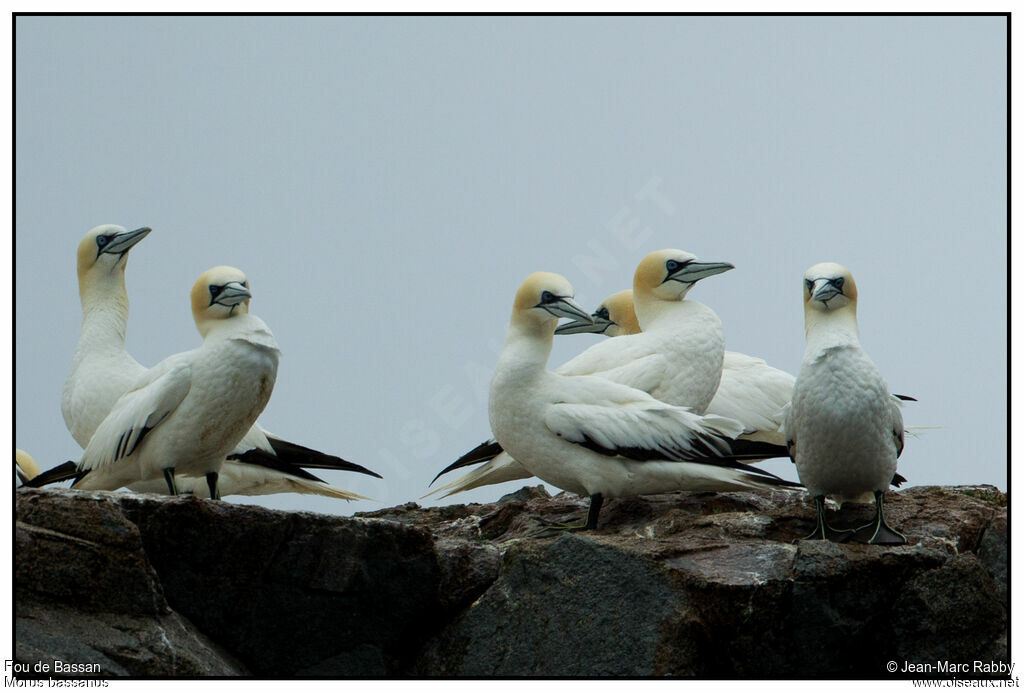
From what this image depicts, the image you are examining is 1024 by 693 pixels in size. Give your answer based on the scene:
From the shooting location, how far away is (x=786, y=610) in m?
5.63

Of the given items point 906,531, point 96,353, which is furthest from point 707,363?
point 96,353

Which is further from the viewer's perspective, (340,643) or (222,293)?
(222,293)

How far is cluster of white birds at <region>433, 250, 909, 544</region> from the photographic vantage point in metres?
5.98

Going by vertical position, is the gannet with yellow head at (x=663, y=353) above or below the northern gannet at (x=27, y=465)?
above

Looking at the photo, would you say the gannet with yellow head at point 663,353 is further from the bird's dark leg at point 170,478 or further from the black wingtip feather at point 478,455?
the bird's dark leg at point 170,478

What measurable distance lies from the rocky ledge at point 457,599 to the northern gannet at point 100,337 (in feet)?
6.85

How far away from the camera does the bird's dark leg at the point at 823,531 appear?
6.11 m

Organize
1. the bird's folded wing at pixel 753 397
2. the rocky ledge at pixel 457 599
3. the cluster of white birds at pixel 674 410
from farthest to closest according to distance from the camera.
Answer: the bird's folded wing at pixel 753 397
the cluster of white birds at pixel 674 410
the rocky ledge at pixel 457 599

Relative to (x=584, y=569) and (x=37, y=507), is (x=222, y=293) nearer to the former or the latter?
(x=37, y=507)

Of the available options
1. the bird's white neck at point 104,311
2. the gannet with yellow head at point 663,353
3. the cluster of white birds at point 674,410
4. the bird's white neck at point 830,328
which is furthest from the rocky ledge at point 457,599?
the bird's white neck at point 104,311

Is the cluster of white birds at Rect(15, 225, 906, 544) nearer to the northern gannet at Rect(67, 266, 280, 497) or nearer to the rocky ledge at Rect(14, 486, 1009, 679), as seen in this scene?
the northern gannet at Rect(67, 266, 280, 497)

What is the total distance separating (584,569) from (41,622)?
2208 millimetres

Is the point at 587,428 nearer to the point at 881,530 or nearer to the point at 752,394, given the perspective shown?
the point at 881,530

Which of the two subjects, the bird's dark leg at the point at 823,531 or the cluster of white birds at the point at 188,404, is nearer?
the bird's dark leg at the point at 823,531
